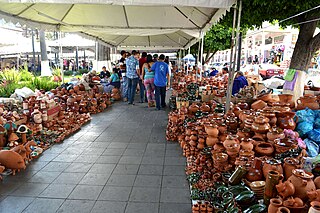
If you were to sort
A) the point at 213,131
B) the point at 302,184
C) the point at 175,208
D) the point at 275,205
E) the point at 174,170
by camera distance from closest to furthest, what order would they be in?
1. the point at 275,205
2. the point at 302,184
3. the point at 175,208
4. the point at 213,131
5. the point at 174,170

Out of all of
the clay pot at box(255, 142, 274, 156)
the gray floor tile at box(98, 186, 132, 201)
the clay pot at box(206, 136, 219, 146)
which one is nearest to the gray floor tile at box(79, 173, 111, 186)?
the gray floor tile at box(98, 186, 132, 201)

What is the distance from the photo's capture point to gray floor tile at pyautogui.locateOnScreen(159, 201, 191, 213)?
7.86 feet

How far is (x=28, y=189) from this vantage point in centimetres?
278

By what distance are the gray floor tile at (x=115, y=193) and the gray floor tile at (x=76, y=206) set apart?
15 centimetres

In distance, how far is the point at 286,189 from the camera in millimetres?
1703

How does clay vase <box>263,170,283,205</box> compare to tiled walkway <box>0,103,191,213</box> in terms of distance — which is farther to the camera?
tiled walkway <box>0,103,191,213</box>

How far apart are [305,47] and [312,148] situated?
2853mm

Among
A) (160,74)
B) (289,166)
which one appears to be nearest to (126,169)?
(289,166)

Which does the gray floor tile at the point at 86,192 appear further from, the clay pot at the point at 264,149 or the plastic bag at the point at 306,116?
the plastic bag at the point at 306,116

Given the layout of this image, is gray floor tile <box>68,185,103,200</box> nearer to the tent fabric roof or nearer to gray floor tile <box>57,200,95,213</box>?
gray floor tile <box>57,200,95,213</box>

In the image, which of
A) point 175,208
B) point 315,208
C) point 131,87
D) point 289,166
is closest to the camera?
point 315,208

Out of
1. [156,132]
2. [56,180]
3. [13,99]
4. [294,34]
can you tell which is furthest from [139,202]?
[294,34]

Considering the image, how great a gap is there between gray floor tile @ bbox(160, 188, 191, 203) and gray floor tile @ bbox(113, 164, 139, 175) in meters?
0.59

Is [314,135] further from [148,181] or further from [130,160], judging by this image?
[130,160]
